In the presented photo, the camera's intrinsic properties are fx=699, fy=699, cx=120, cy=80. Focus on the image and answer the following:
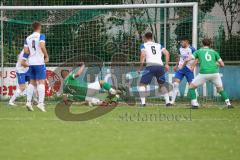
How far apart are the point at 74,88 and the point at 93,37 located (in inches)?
92.3

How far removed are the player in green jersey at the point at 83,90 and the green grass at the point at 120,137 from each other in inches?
167

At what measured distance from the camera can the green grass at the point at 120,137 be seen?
10.3 meters

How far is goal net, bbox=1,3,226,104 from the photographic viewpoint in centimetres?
2409

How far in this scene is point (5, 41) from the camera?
2420cm

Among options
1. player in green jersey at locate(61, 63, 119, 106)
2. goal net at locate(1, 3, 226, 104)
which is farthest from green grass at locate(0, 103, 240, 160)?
goal net at locate(1, 3, 226, 104)

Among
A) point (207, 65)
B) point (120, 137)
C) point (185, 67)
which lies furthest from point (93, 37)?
point (120, 137)

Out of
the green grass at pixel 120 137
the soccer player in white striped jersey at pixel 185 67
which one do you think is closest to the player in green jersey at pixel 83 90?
the soccer player in white striped jersey at pixel 185 67

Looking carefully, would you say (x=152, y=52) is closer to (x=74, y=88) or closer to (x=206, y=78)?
(x=206, y=78)

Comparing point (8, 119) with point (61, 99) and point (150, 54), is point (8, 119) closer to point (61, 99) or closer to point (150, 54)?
point (150, 54)

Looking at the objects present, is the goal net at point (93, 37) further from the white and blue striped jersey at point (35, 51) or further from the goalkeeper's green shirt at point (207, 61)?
the white and blue striped jersey at point (35, 51)

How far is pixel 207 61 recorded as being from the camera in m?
19.9

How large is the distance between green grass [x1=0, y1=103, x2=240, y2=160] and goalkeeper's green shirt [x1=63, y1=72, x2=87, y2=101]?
15.9ft

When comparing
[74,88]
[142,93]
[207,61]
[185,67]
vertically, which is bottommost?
[142,93]

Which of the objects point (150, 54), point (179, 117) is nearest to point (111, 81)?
point (150, 54)
